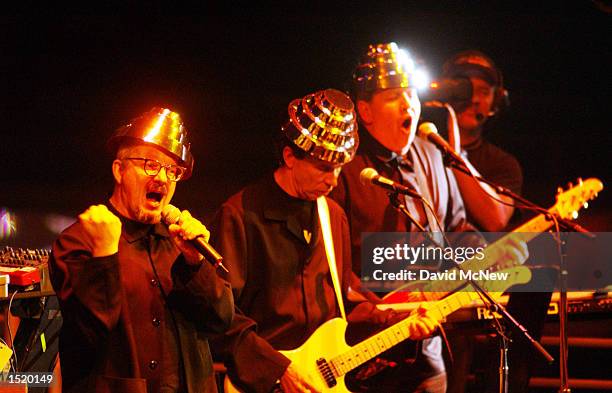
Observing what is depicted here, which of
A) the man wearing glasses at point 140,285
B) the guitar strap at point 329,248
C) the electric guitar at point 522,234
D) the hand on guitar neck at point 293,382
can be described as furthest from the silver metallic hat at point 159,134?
the electric guitar at point 522,234

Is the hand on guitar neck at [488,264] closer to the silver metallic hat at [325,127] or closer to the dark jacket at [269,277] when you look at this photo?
the dark jacket at [269,277]

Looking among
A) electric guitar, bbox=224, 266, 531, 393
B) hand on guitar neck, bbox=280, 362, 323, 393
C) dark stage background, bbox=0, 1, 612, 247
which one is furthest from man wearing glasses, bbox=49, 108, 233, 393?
dark stage background, bbox=0, 1, 612, 247

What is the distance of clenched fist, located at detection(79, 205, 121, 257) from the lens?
316cm

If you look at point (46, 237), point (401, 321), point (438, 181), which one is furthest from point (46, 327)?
point (438, 181)

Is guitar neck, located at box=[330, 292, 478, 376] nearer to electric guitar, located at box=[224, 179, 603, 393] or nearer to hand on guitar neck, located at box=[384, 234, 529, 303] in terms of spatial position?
electric guitar, located at box=[224, 179, 603, 393]

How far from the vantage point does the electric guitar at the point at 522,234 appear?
485cm

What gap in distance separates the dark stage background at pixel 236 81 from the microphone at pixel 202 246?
2.11m

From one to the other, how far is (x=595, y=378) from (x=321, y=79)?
9.12ft

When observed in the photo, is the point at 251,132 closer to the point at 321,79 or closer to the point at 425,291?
the point at 321,79

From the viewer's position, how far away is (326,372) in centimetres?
428

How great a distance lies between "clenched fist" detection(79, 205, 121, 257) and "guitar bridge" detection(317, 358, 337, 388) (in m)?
1.46

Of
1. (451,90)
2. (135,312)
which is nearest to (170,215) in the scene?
(135,312)

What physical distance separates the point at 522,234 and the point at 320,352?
169 centimetres

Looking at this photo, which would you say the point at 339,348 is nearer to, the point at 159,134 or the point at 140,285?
the point at 140,285
